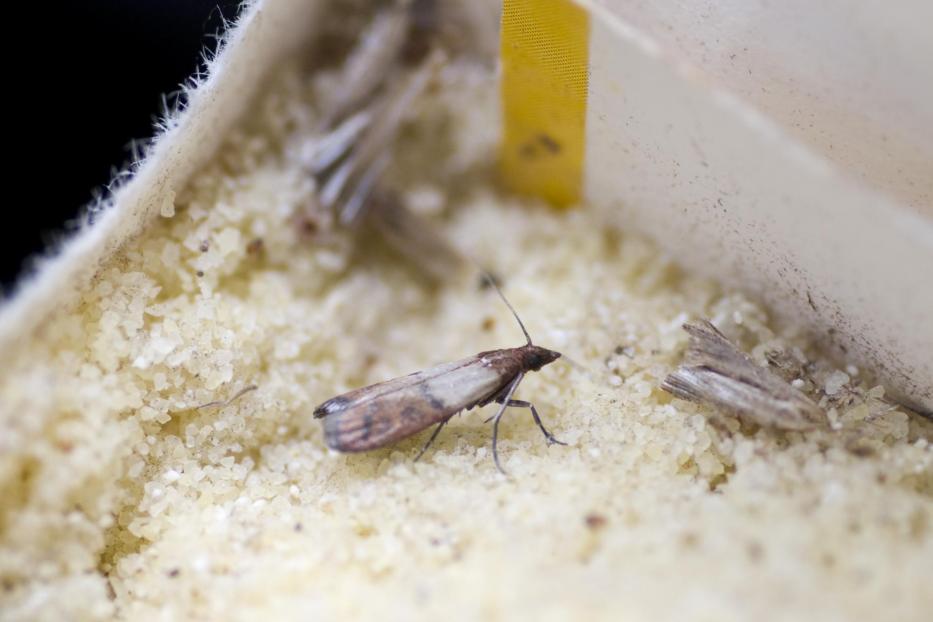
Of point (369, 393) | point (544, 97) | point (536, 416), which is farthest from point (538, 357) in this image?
point (544, 97)

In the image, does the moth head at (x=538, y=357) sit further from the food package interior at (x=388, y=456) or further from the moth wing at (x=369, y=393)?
the moth wing at (x=369, y=393)

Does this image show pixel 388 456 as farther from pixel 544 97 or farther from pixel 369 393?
Answer: pixel 544 97

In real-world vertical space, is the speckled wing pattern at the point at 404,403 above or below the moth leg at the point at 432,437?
above

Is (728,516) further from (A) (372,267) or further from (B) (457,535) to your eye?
(A) (372,267)

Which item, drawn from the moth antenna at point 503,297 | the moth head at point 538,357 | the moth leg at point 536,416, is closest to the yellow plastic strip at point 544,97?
the moth antenna at point 503,297

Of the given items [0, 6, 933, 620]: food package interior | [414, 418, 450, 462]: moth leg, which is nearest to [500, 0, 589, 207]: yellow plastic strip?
[0, 6, 933, 620]: food package interior

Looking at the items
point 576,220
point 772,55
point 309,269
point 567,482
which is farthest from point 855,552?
point 309,269
